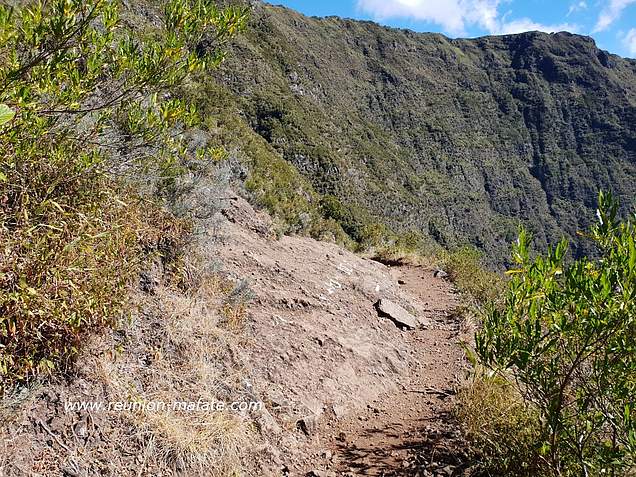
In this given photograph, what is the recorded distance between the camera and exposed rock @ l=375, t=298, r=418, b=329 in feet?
24.0

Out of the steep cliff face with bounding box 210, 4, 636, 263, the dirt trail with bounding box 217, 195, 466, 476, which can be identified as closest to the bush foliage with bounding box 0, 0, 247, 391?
the dirt trail with bounding box 217, 195, 466, 476

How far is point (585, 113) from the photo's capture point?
506ft

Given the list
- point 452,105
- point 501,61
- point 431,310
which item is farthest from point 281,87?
point 501,61

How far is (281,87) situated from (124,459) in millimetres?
62293

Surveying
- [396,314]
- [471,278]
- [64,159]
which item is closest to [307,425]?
[64,159]

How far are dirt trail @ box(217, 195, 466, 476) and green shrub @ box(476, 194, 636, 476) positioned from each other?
1.47 metres

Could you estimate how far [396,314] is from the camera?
746 cm

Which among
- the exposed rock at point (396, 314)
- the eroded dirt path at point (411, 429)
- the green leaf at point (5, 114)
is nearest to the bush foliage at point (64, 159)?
the green leaf at point (5, 114)

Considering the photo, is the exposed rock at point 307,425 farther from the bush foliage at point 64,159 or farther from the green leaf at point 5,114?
the green leaf at point 5,114

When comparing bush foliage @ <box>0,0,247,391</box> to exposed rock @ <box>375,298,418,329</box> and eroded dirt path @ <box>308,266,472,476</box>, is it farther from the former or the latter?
exposed rock @ <box>375,298,418,329</box>

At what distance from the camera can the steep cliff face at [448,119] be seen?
59.6m

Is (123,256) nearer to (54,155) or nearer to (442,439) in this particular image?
(54,155)

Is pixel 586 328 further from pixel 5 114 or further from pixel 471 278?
pixel 471 278

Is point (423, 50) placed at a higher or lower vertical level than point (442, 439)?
higher
